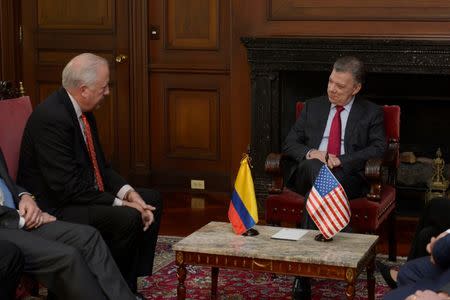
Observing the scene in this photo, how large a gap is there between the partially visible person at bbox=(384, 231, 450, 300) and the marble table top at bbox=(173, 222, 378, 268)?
0.24 m

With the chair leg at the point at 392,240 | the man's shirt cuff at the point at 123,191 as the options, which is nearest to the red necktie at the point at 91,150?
the man's shirt cuff at the point at 123,191

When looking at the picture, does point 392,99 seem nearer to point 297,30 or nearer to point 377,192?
point 297,30

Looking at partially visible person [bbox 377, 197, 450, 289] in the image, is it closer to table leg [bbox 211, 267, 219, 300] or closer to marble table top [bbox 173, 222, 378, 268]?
marble table top [bbox 173, 222, 378, 268]

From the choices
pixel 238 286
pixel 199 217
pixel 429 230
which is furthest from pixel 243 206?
pixel 199 217

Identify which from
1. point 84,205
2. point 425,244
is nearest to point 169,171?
point 84,205

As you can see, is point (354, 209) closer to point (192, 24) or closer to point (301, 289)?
point (301, 289)

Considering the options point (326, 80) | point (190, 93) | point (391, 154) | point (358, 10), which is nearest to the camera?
point (391, 154)

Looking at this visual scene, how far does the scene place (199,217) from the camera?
6609 mm

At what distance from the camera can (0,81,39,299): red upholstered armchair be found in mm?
4504

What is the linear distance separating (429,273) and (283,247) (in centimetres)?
71

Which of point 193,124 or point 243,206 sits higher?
point 243,206

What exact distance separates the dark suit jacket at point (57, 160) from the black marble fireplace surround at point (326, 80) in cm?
242

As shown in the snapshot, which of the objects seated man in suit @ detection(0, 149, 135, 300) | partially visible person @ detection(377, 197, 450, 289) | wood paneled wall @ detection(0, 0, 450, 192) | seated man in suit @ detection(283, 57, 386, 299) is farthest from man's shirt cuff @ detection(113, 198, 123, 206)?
wood paneled wall @ detection(0, 0, 450, 192)

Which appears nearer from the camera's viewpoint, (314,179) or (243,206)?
(243,206)
